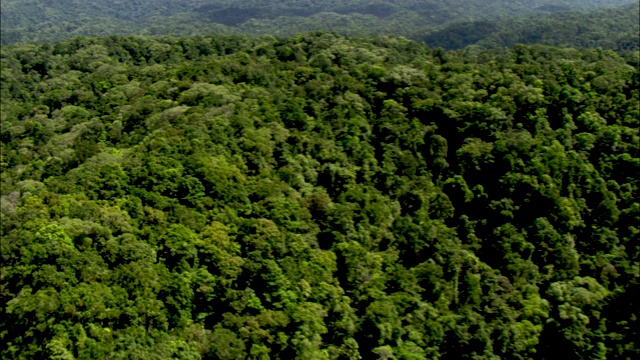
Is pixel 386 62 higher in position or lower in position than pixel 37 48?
higher

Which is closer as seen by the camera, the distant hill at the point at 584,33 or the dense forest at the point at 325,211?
the dense forest at the point at 325,211

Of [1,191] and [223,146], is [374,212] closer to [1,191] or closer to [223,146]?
[223,146]

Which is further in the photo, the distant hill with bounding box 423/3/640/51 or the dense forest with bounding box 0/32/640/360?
the distant hill with bounding box 423/3/640/51

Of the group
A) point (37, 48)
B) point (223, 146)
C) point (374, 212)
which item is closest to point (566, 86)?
point (374, 212)

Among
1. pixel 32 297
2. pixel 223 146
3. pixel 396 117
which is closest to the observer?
pixel 32 297

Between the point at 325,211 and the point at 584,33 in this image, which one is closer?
the point at 325,211

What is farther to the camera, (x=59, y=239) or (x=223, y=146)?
(x=223, y=146)

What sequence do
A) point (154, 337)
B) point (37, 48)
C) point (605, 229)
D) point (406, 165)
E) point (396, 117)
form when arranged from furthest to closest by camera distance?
point (37, 48)
point (396, 117)
point (406, 165)
point (605, 229)
point (154, 337)

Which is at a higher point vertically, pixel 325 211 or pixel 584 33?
pixel 584 33
